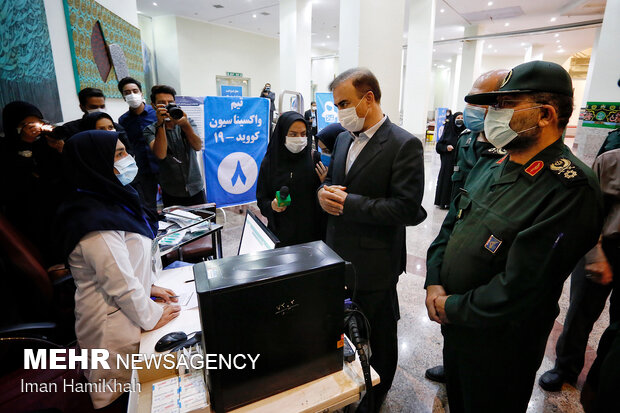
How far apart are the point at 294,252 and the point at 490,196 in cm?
74

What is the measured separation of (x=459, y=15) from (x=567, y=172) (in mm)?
11486

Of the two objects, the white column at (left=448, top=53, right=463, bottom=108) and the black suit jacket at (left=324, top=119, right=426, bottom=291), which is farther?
the white column at (left=448, top=53, right=463, bottom=108)

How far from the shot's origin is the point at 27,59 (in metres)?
2.25

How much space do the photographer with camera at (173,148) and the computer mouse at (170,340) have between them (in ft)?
6.85

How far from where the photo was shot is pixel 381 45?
3.01m

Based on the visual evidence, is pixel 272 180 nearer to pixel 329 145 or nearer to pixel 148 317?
pixel 329 145

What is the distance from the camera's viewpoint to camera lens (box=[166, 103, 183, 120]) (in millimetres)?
2637

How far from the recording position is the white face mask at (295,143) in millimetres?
1891

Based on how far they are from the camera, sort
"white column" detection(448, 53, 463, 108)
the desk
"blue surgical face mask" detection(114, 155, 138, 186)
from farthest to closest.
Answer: "white column" detection(448, 53, 463, 108), "blue surgical face mask" detection(114, 155, 138, 186), the desk

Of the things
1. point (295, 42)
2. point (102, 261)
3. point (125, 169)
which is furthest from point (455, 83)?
point (102, 261)

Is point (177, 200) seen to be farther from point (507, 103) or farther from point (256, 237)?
point (507, 103)

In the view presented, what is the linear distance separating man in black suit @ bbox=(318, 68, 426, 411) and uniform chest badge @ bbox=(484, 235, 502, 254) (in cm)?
35

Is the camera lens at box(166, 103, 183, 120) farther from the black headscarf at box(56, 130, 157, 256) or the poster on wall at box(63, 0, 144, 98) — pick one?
the black headscarf at box(56, 130, 157, 256)

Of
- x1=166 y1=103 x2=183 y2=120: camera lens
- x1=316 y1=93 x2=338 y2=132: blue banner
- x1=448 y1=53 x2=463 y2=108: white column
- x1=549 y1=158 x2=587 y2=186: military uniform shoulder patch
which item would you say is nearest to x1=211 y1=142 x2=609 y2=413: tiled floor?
x1=549 y1=158 x2=587 y2=186: military uniform shoulder patch
